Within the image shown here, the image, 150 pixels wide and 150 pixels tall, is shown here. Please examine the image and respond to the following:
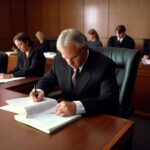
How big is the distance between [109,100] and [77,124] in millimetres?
335

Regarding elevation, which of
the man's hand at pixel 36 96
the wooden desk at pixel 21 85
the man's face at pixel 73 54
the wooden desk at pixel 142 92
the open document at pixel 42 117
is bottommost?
the wooden desk at pixel 142 92

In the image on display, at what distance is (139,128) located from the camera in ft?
9.91

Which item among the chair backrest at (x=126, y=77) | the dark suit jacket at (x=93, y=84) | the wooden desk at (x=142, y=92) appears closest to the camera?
the dark suit jacket at (x=93, y=84)

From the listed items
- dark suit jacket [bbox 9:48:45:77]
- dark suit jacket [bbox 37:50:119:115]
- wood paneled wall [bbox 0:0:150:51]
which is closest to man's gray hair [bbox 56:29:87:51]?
dark suit jacket [bbox 37:50:119:115]

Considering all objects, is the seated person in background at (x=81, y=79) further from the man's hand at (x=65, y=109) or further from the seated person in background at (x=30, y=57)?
the seated person in background at (x=30, y=57)

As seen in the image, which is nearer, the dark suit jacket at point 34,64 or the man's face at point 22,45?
the dark suit jacket at point 34,64

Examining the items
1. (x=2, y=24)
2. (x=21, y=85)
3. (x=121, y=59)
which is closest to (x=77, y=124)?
(x=121, y=59)

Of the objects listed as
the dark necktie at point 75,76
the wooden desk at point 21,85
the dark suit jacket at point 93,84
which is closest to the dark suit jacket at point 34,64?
the wooden desk at point 21,85

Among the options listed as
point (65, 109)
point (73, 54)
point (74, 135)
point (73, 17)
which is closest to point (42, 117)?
point (65, 109)

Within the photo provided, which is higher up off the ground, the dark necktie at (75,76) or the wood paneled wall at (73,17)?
the wood paneled wall at (73,17)

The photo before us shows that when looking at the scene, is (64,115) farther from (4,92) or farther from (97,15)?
(97,15)

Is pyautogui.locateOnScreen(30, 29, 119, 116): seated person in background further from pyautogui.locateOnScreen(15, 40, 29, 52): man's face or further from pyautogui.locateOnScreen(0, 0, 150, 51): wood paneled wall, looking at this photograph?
pyautogui.locateOnScreen(0, 0, 150, 51): wood paneled wall

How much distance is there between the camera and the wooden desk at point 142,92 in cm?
316

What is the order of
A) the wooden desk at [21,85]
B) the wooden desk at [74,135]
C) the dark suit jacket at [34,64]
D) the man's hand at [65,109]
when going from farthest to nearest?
the dark suit jacket at [34,64], the wooden desk at [21,85], the man's hand at [65,109], the wooden desk at [74,135]
